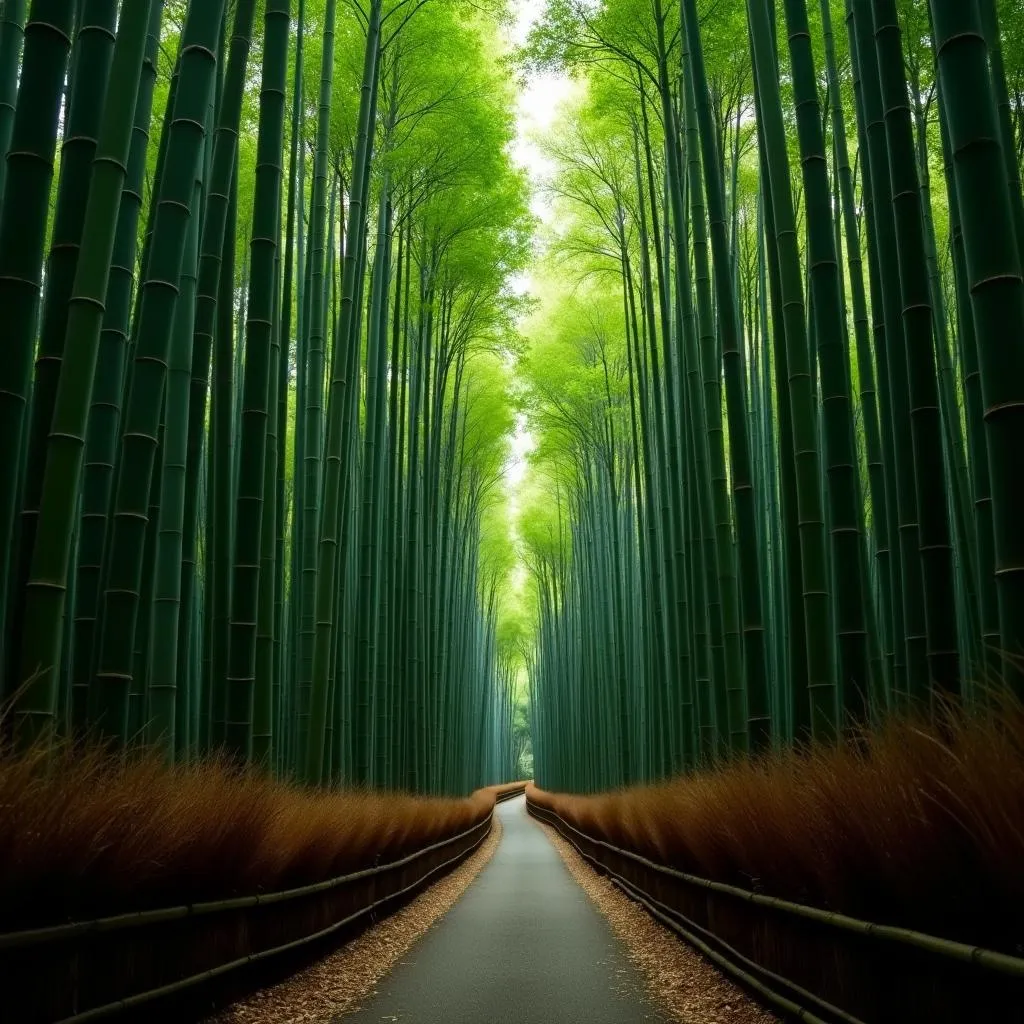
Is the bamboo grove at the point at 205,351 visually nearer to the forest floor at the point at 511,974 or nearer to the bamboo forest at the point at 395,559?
the bamboo forest at the point at 395,559

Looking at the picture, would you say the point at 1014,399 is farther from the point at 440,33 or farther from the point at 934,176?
the point at 934,176

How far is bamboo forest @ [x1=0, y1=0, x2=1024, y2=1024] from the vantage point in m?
1.85

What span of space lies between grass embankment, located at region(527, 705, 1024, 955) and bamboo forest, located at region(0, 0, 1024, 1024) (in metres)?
0.01

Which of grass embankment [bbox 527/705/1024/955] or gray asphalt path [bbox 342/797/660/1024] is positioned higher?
grass embankment [bbox 527/705/1024/955]

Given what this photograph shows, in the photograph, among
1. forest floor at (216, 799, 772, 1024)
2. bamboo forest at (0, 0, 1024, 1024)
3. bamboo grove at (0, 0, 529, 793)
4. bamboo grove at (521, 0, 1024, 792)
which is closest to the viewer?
bamboo forest at (0, 0, 1024, 1024)

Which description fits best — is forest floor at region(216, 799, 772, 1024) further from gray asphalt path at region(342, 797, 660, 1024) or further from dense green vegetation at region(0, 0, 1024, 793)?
dense green vegetation at region(0, 0, 1024, 793)

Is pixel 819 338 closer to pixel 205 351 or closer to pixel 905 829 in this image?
pixel 905 829

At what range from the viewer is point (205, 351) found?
383cm

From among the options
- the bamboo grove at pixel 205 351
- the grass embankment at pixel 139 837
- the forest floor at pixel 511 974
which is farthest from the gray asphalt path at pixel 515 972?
the bamboo grove at pixel 205 351

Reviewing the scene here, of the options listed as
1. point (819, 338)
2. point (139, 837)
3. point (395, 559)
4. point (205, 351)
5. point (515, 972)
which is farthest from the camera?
point (395, 559)

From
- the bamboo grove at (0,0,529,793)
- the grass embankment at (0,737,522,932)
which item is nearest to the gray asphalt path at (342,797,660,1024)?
the grass embankment at (0,737,522,932)

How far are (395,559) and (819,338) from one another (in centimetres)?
592

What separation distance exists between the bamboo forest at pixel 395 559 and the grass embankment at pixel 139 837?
0.01 metres

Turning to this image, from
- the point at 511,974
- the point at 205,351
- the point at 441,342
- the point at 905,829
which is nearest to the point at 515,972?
the point at 511,974
